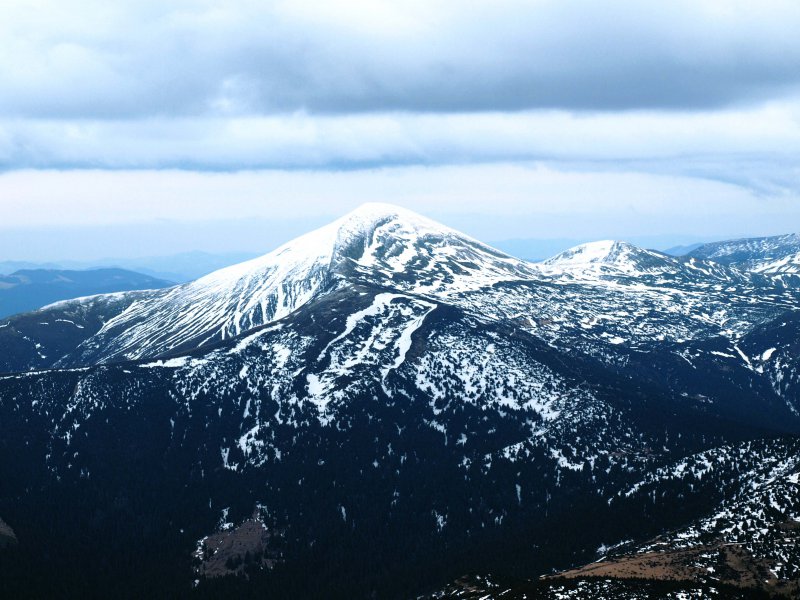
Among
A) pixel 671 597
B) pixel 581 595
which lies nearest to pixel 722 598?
pixel 671 597

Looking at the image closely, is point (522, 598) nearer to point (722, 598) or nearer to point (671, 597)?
point (671, 597)

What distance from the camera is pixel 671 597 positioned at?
650ft

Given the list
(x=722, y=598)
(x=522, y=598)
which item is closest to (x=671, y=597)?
(x=722, y=598)

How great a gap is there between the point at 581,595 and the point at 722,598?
34.3m

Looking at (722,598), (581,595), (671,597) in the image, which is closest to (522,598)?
(581,595)

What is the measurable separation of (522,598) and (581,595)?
14.3 metres

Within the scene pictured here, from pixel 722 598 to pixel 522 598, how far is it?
4855 cm

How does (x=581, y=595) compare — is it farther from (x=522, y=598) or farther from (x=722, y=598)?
(x=722, y=598)

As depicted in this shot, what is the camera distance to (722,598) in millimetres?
199875

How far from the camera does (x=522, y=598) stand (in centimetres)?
19975

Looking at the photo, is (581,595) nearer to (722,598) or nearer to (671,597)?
(671,597)

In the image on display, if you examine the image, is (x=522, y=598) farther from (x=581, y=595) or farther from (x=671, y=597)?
(x=671, y=597)

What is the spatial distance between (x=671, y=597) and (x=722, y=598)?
43.0ft
